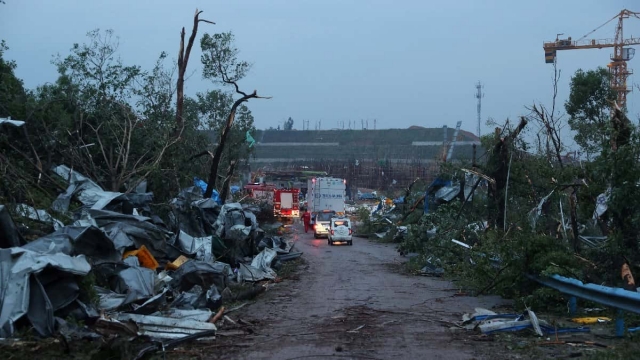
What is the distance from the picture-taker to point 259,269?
18.0 metres

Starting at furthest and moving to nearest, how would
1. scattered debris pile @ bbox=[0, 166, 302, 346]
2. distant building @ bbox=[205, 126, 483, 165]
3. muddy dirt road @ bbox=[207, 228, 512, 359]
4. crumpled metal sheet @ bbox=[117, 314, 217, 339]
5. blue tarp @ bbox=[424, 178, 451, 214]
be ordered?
distant building @ bbox=[205, 126, 483, 165], blue tarp @ bbox=[424, 178, 451, 214], crumpled metal sheet @ bbox=[117, 314, 217, 339], scattered debris pile @ bbox=[0, 166, 302, 346], muddy dirt road @ bbox=[207, 228, 512, 359]

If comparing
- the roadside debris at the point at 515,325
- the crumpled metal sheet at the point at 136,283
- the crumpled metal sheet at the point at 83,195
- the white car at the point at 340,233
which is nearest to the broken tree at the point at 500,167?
the roadside debris at the point at 515,325

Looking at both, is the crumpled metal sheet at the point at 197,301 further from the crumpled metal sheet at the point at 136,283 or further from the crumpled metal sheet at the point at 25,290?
the crumpled metal sheet at the point at 25,290

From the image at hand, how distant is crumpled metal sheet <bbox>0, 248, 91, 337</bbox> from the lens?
8.05 metres

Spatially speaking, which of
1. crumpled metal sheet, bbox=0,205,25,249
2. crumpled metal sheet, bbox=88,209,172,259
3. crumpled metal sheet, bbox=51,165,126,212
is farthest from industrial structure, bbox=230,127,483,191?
crumpled metal sheet, bbox=0,205,25,249

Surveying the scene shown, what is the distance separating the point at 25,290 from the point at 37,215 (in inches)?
165

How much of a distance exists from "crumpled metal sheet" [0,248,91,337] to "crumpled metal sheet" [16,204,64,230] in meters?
3.35

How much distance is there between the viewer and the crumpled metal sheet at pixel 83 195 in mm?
15028

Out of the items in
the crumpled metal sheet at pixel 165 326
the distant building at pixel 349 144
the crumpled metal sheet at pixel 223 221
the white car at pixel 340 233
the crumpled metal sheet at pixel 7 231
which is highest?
the distant building at pixel 349 144

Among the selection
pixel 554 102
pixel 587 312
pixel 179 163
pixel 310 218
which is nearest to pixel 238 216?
pixel 179 163

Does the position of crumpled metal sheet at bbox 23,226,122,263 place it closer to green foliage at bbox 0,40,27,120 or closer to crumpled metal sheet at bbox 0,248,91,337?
crumpled metal sheet at bbox 0,248,91,337

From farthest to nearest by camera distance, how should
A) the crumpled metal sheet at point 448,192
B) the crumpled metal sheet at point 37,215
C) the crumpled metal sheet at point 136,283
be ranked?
the crumpled metal sheet at point 448,192, the crumpled metal sheet at point 37,215, the crumpled metal sheet at point 136,283

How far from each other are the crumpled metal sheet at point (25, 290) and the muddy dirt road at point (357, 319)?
2.13 metres

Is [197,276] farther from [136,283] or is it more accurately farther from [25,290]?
[25,290]
